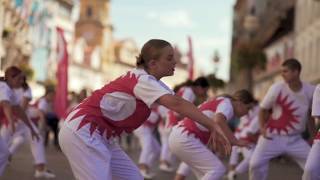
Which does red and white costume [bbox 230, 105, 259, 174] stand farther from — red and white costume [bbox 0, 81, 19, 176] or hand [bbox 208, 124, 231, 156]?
hand [bbox 208, 124, 231, 156]

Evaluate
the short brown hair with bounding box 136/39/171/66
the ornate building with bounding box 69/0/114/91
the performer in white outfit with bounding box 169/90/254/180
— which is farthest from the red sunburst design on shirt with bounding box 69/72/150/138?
the ornate building with bounding box 69/0/114/91

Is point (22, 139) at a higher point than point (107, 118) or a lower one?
lower

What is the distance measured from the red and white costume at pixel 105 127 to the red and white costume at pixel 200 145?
2270 millimetres

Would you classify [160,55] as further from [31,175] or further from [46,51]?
[46,51]

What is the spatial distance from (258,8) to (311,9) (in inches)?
1314

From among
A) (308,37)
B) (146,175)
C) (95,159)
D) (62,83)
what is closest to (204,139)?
(95,159)

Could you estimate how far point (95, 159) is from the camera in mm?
5555

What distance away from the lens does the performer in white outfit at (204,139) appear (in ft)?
25.9

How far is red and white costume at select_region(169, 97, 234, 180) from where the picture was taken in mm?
7926

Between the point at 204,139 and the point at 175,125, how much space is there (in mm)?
723

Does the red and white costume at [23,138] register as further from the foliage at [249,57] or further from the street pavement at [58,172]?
the foliage at [249,57]

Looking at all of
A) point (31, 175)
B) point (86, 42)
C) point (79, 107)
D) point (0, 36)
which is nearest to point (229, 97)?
point (79, 107)

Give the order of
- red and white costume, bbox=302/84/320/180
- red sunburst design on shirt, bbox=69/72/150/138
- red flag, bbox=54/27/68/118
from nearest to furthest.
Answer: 1. red sunburst design on shirt, bbox=69/72/150/138
2. red and white costume, bbox=302/84/320/180
3. red flag, bbox=54/27/68/118

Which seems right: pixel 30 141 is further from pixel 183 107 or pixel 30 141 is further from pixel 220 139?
pixel 220 139
